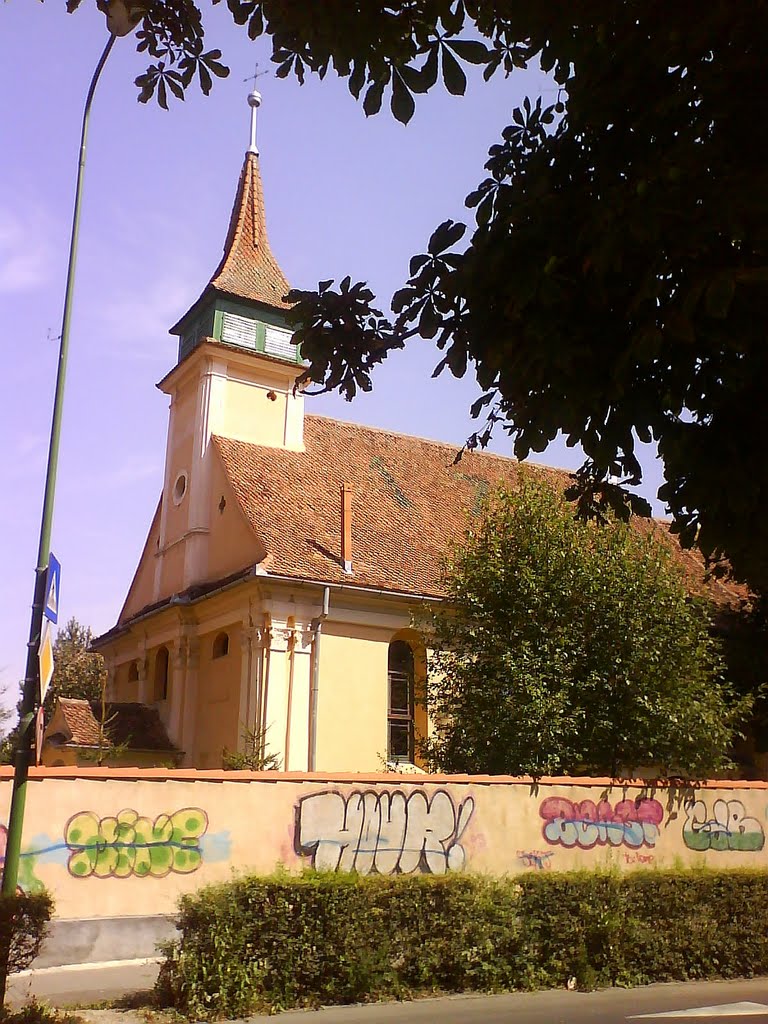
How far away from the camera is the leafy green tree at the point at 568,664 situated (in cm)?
1627

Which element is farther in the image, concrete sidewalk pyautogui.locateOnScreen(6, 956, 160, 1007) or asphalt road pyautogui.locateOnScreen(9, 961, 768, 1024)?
concrete sidewalk pyautogui.locateOnScreen(6, 956, 160, 1007)

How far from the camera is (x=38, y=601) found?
9.21m

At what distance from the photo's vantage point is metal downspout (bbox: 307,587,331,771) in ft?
69.0

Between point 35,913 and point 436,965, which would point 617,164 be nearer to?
point 35,913

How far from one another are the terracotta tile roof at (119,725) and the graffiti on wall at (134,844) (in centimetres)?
981

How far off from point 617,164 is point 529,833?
11.5m

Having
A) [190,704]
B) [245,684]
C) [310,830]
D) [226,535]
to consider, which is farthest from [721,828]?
[226,535]

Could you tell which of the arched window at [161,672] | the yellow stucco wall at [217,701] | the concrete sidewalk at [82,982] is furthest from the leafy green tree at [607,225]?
the arched window at [161,672]

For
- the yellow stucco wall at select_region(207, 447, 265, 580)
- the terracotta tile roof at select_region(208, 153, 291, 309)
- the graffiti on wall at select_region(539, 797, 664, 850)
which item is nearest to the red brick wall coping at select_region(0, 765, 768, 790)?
the graffiti on wall at select_region(539, 797, 664, 850)

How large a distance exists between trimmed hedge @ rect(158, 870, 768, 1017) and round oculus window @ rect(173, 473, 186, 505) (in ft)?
58.4

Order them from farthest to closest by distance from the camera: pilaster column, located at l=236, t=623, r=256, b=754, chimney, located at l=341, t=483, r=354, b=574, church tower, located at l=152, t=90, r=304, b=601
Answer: church tower, located at l=152, t=90, r=304, b=601 → chimney, located at l=341, t=483, r=354, b=574 → pilaster column, located at l=236, t=623, r=256, b=754

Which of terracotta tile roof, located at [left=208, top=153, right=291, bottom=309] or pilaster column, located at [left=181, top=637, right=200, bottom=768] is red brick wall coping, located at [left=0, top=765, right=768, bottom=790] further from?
terracotta tile roof, located at [left=208, top=153, right=291, bottom=309]

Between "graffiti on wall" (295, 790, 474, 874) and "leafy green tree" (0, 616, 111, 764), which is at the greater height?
"leafy green tree" (0, 616, 111, 764)

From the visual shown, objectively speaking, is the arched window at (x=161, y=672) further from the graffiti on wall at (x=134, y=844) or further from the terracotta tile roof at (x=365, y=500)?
the graffiti on wall at (x=134, y=844)
